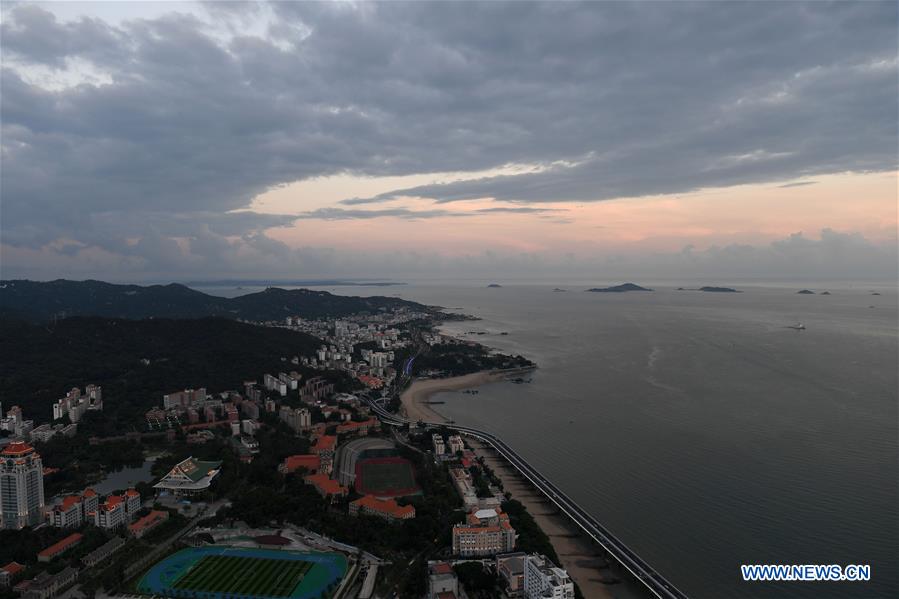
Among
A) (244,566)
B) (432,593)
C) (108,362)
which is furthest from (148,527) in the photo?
(108,362)

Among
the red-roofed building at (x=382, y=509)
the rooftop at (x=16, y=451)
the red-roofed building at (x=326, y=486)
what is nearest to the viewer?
the red-roofed building at (x=382, y=509)

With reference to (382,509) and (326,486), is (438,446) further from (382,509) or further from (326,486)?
(382,509)

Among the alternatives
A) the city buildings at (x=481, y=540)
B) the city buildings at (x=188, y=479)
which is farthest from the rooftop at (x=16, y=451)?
the city buildings at (x=481, y=540)

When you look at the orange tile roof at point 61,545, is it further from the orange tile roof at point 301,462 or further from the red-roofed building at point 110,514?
the orange tile roof at point 301,462

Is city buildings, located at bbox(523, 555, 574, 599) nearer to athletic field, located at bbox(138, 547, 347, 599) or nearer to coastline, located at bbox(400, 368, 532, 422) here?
athletic field, located at bbox(138, 547, 347, 599)

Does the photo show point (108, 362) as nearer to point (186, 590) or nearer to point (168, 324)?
point (168, 324)

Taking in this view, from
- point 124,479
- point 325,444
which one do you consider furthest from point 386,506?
point 124,479

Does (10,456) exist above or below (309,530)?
above
